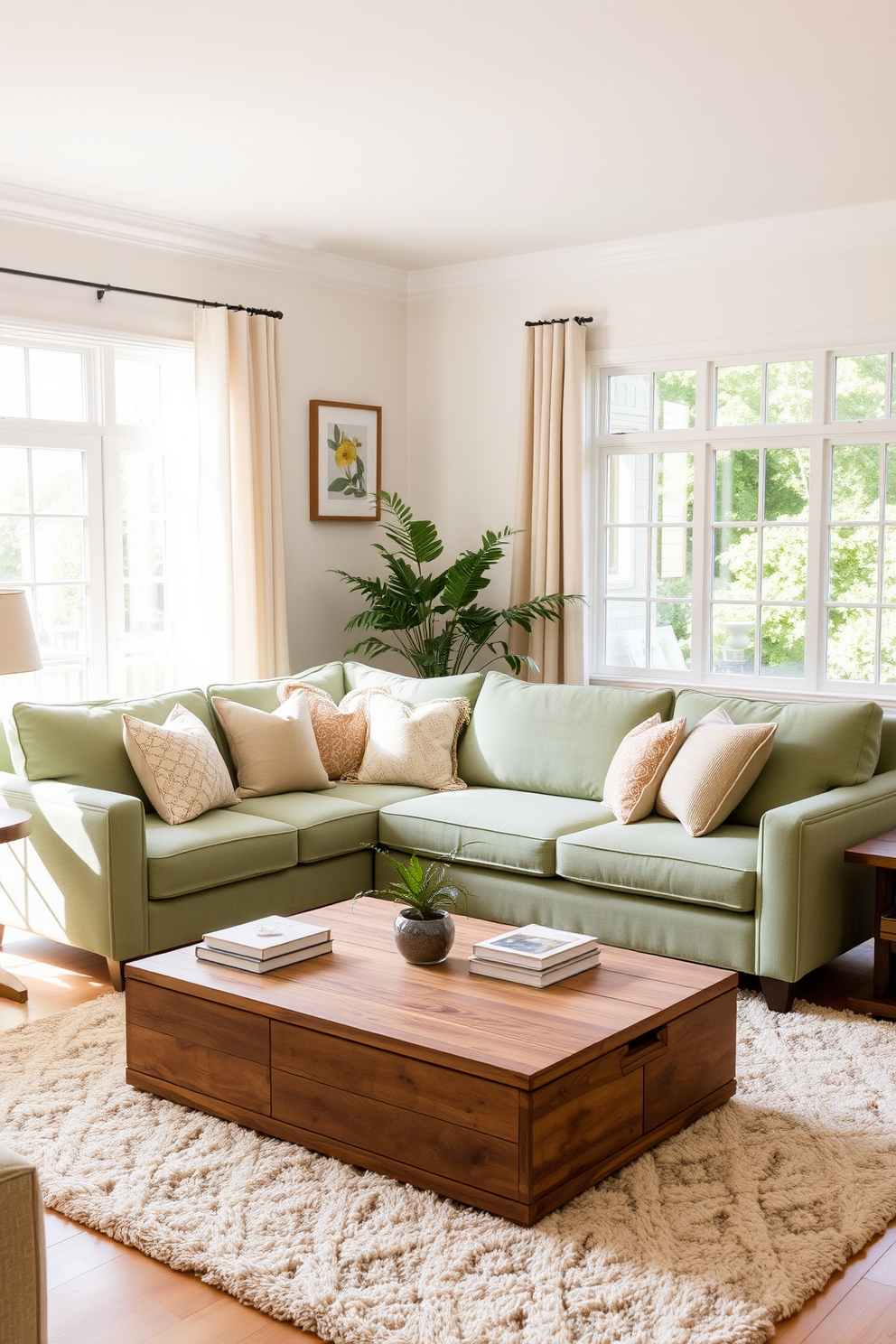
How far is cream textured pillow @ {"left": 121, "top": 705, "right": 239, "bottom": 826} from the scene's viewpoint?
13.9 feet

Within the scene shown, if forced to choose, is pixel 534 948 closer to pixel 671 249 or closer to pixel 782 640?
pixel 782 640

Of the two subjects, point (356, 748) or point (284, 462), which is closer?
point (356, 748)

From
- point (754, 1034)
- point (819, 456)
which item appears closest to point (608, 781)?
point (754, 1034)

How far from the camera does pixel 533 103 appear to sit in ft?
13.1

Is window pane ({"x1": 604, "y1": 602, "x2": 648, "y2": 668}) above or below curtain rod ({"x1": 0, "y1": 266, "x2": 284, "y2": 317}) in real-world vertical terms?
below

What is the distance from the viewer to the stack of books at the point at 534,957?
291 centimetres

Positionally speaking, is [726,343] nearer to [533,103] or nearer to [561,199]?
[561,199]

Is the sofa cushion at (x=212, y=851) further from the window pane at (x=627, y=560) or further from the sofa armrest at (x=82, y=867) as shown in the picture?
the window pane at (x=627, y=560)

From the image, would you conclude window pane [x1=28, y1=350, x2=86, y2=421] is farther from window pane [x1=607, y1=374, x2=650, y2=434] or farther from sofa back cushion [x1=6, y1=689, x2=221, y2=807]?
window pane [x1=607, y1=374, x2=650, y2=434]

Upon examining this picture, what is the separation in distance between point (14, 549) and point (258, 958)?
2757 mm

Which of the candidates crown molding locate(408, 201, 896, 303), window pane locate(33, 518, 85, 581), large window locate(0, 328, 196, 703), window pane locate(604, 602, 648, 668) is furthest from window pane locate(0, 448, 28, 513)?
window pane locate(604, 602, 648, 668)

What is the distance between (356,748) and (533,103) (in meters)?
2.44

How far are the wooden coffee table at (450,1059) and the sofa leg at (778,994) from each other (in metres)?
0.67

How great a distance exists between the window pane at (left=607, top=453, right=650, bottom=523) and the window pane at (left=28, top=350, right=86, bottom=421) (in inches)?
99.3
